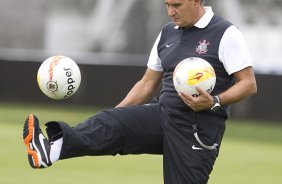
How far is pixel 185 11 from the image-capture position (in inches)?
316

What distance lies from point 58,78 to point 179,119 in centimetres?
110

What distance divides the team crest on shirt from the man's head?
240 mm

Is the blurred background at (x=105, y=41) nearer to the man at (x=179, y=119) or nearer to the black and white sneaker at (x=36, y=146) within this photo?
the man at (x=179, y=119)

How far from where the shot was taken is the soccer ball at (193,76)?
24.6 feet

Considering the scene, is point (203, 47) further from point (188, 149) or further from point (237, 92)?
point (188, 149)

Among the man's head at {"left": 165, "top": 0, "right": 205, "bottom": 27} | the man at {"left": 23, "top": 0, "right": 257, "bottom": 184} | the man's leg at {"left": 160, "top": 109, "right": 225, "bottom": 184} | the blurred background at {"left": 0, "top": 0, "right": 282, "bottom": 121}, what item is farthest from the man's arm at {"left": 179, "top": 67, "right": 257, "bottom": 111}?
the blurred background at {"left": 0, "top": 0, "right": 282, "bottom": 121}

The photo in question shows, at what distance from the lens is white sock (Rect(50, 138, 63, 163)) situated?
764cm

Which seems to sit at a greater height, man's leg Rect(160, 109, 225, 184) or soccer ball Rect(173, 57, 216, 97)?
soccer ball Rect(173, 57, 216, 97)

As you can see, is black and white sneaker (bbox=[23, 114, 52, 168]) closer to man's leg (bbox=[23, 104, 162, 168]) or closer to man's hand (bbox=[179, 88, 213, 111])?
man's leg (bbox=[23, 104, 162, 168])

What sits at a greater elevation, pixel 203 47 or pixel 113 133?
pixel 203 47

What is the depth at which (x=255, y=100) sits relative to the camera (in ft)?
68.3

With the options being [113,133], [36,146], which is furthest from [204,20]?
[36,146]

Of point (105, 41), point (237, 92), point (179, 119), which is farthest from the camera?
point (105, 41)

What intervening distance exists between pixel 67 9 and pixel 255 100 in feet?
23.8
